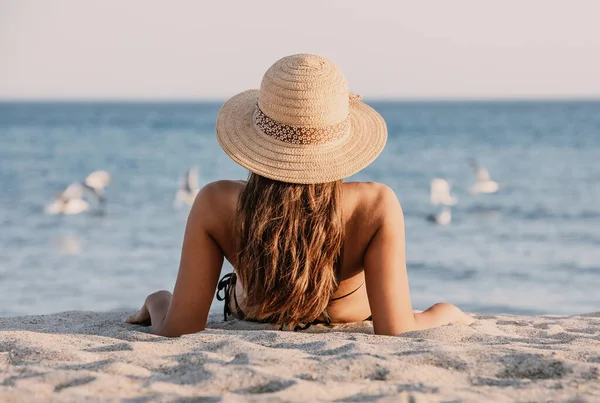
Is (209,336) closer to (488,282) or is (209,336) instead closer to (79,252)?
(488,282)

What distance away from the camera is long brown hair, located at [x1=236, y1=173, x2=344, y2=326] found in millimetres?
2602

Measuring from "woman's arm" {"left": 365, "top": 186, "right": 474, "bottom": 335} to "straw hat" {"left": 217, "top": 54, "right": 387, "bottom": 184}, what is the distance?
198 millimetres

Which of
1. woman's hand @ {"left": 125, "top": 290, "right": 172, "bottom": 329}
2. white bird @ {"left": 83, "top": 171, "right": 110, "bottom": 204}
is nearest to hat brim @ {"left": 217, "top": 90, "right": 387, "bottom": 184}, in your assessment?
woman's hand @ {"left": 125, "top": 290, "right": 172, "bottom": 329}

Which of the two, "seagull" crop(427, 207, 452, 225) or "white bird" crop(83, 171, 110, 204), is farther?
"seagull" crop(427, 207, 452, 225)

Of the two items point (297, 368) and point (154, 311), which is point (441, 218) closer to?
point (154, 311)

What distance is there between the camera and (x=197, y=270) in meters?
2.81

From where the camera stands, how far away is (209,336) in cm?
266

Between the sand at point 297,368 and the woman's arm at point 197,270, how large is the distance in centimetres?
15

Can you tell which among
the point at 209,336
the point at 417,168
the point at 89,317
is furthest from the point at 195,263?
the point at 417,168

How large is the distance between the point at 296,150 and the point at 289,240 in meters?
0.31

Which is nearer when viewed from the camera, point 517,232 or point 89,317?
point 89,317

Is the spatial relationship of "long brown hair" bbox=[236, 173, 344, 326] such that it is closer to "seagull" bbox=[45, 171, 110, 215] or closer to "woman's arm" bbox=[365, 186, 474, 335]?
A: "woman's arm" bbox=[365, 186, 474, 335]

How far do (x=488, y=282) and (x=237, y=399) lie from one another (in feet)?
16.1

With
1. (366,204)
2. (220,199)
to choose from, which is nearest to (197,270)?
(220,199)
